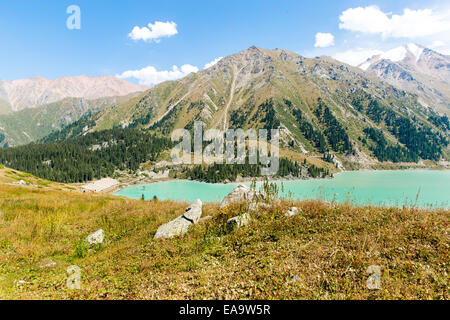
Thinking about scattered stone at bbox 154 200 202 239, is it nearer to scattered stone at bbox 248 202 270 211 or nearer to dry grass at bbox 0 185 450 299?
dry grass at bbox 0 185 450 299

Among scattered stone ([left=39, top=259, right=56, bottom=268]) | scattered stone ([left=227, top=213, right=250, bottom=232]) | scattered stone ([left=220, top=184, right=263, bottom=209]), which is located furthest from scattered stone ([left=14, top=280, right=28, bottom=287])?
scattered stone ([left=220, top=184, right=263, bottom=209])

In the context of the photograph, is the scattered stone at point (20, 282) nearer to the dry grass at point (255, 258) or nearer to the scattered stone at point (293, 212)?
the dry grass at point (255, 258)

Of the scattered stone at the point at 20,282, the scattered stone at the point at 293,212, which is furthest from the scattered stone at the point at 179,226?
the scattered stone at the point at 293,212

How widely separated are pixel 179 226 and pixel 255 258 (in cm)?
555

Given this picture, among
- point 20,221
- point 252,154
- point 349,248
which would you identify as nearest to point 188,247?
point 349,248

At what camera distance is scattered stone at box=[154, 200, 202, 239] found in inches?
444

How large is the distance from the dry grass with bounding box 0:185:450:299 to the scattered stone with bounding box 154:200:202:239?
0.65 meters

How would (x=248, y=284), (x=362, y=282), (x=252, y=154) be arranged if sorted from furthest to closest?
(x=252, y=154)
(x=248, y=284)
(x=362, y=282)

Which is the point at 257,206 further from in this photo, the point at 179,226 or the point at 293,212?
the point at 179,226
